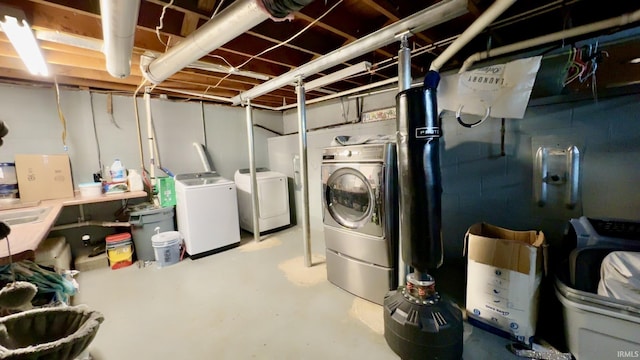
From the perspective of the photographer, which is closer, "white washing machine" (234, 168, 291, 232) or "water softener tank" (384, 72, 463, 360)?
"water softener tank" (384, 72, 463, 360)

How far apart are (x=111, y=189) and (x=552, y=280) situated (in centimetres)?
436

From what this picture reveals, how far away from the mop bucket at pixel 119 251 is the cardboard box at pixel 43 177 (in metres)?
0.69

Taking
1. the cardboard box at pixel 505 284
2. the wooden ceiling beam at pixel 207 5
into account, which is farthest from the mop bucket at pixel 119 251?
the cardboard box at pixel 505 284

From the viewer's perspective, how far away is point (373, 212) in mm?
1991

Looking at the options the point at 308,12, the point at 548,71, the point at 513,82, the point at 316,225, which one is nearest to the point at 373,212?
the point at 513,82

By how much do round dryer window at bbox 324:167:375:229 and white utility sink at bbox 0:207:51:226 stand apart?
234 cm

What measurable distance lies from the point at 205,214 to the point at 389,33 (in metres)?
2.81

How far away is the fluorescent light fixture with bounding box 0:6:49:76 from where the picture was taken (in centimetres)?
144

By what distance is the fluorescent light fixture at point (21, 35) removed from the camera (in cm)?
144

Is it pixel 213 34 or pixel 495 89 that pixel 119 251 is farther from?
pixel 495 89

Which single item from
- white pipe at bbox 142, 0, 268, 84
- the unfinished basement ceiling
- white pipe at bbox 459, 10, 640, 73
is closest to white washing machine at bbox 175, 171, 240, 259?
the unfinished basement ceiling

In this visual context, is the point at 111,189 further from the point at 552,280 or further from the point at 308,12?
the point at 552,280

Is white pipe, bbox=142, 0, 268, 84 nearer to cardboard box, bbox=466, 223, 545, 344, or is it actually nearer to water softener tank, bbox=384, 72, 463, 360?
water softener tank, bbox=384, 72, 463, 360

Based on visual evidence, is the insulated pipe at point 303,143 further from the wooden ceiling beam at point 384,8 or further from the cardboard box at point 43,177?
the cardboard box at point 43,177
